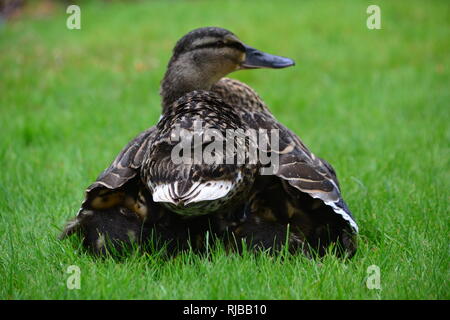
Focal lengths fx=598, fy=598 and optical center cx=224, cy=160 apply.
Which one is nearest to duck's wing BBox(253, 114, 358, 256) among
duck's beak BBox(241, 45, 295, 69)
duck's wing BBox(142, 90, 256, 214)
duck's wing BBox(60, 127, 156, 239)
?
duck's wing BBox(142, 90, 256, 214)

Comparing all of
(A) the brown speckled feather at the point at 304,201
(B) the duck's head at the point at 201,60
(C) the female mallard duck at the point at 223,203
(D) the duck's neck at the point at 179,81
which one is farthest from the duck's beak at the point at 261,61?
(A) the brown speckled feather at the point at 304,201

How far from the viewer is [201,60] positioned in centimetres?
439

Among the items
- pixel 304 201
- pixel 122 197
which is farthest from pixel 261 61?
pixel 122 197

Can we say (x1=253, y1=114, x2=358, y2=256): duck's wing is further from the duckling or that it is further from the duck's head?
the duck's head

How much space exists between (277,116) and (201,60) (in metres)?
3.08

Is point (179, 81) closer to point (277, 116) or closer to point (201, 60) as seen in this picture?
point (201, 60)

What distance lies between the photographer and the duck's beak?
14.7ft

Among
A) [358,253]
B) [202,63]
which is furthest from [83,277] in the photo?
[202,63]

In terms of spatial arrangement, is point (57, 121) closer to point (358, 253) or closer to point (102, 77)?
point (102, 77)

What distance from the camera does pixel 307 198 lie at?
336 cm

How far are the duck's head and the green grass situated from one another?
1.12m

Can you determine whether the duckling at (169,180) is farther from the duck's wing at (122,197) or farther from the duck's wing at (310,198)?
the duck's wing at (310,198)

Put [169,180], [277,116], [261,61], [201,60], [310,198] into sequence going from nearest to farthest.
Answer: [169,180]
[310,198]
[201,60]
[261,61]
[277,116]

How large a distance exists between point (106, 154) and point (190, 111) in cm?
270
